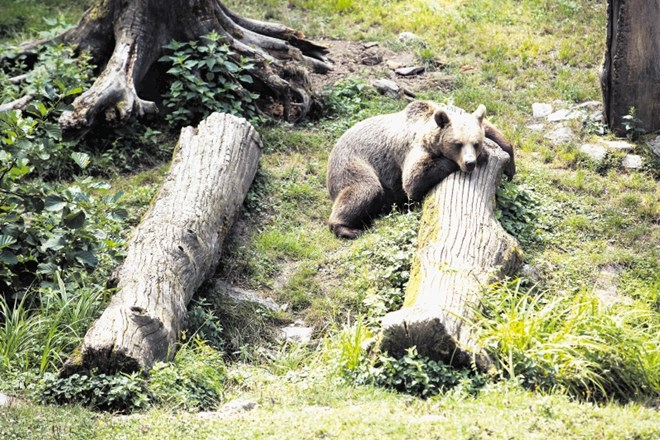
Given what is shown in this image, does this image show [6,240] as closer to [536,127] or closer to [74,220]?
[74,220]

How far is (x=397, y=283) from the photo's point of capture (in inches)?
307

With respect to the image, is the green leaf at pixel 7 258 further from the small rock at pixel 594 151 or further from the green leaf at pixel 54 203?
the small rock at pixel 594 151

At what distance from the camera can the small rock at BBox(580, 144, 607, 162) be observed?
10.1 meters

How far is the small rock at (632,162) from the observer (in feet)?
32.7

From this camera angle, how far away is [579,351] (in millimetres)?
6035

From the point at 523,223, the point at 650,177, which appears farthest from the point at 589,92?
the point at 523,223

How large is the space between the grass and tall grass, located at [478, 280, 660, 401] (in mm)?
15

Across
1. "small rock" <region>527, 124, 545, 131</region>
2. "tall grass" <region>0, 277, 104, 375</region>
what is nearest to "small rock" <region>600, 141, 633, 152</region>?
"small rock" <region>527, 124, 545, 131</region>

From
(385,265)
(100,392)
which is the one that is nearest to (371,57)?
(385,265)

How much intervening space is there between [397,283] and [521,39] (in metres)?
6.72

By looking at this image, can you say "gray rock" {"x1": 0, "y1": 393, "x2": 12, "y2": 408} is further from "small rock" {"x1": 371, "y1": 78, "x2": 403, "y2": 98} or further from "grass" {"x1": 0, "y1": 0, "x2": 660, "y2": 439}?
"small rock" {"x1": 371, "y1": 78, "x2": 403, "y2": 98}

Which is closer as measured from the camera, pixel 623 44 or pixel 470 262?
pixel 470 262

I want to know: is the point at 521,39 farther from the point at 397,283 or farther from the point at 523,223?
the point at 397,283

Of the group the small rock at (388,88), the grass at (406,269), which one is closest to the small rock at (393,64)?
the grass at (406,269)
